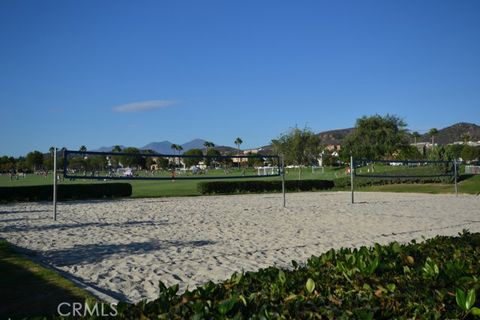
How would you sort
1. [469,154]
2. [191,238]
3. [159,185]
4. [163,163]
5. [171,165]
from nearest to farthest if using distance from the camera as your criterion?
[191,238] < [171,165] < [163,163] < [159,185] < [469,154]

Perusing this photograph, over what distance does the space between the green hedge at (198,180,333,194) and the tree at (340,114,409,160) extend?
34653mm

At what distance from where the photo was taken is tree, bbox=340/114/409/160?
6175 cm

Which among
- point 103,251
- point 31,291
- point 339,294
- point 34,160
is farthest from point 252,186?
point 34,160

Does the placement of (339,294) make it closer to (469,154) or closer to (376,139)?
(376,139)

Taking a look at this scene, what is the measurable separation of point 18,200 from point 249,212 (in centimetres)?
1174

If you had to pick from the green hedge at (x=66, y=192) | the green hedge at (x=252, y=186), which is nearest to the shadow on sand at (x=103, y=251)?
the green hedge at (x=66, y=192)

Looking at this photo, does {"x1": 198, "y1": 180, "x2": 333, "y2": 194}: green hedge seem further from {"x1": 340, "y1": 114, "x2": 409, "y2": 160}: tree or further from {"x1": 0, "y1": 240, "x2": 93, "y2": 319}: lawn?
{"x1": 340, "y1": 114, "x2": 409, "y2": 160}: tree

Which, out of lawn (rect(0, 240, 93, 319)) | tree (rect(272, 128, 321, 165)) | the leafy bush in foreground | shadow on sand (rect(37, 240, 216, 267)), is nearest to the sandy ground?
shadow on sand (rect(37, 240, 216, 267))

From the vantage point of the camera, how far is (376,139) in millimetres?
65000

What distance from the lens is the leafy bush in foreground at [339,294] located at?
2.10m

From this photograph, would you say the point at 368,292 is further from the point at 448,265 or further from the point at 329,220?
the point at 329,220

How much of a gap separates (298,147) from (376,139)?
24720 mm

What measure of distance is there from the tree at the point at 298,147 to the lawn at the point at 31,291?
39729 millimetres

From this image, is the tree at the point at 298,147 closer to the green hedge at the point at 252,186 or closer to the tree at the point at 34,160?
the green hedge at the point at 252,186
